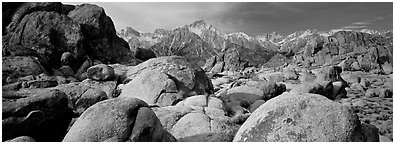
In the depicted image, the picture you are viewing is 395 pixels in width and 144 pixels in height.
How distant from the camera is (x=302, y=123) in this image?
10.0 meters

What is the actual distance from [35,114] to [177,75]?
1329 cm

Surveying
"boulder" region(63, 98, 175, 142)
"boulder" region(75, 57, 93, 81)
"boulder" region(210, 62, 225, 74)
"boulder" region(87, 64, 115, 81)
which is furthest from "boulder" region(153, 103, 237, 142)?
"boulder" region(210, 62, 225, 74)

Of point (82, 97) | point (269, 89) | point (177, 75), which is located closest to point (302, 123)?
point (82, 97)

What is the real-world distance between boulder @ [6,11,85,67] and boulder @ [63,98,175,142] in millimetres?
38584

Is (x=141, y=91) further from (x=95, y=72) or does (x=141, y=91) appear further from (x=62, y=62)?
(x=62, y=62)

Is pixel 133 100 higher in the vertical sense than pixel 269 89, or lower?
higher

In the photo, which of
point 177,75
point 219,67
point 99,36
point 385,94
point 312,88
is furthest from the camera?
point 219,67

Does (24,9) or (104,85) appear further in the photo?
(24,9)

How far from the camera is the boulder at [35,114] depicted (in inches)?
544

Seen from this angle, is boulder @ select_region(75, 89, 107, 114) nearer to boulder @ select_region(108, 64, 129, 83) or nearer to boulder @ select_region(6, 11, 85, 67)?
boulder @ select_region(108, 64, 129, 83)

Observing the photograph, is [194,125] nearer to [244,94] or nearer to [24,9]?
[244,94]

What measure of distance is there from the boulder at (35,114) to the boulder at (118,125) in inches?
178

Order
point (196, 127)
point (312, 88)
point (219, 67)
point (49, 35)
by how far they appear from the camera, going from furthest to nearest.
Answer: point (219, 67) → point (49, 35) → point (312, 88) → point (196, 127)

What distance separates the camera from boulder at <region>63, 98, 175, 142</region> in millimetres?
10250
